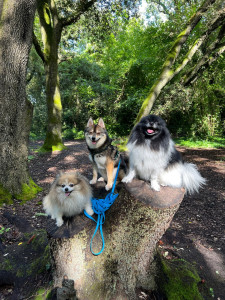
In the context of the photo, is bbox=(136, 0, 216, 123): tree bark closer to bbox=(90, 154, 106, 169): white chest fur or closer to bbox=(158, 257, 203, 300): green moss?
bbox=(90, 154, 106, 169): white chest fur

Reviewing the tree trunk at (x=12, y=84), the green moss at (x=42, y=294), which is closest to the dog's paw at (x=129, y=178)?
the green moss at (x=42, y=294)

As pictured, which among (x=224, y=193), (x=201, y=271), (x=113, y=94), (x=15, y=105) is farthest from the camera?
(x=113, y=94)

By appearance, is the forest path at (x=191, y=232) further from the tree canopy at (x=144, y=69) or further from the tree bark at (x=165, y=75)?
the tree canopy at (x=144, y=69)

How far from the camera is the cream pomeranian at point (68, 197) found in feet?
7.14

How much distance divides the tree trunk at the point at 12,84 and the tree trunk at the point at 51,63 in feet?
17.6

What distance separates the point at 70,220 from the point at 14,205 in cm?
257

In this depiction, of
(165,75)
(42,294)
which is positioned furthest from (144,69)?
(42,294)

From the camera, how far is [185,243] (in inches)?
149

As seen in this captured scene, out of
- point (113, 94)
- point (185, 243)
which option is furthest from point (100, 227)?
point (113, 94)

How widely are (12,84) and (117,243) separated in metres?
3.73

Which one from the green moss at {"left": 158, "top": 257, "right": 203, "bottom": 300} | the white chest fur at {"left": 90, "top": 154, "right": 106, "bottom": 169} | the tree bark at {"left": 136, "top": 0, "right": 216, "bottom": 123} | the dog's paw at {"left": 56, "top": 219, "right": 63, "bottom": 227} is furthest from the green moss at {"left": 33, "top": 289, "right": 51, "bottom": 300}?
the tree bark at {"left": 136, "top": 0, "right": 216, "bottom": 123}

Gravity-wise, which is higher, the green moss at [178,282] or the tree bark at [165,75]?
the tree bark at [165,75]

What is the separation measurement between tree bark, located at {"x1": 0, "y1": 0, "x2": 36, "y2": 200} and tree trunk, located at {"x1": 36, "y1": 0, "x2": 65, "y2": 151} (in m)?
5.36

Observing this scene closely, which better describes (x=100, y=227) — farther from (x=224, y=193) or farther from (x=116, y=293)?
(x=224, y=193)
